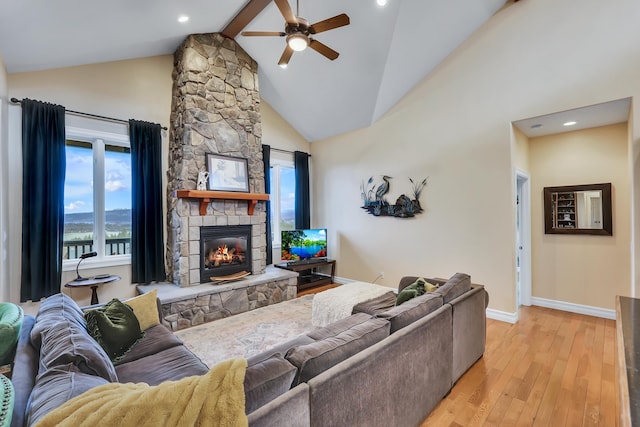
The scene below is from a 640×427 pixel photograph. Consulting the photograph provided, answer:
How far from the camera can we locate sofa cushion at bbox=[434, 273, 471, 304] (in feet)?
7.99

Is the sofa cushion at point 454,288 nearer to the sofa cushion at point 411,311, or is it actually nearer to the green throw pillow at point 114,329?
the sofa cushion at point 411,311

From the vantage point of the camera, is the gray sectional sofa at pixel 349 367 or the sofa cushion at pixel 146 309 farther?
the sofa cushion at pixel 146 309

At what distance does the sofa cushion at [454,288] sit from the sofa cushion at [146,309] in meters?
2.43

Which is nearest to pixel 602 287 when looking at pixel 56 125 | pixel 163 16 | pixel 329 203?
pixel 329 203

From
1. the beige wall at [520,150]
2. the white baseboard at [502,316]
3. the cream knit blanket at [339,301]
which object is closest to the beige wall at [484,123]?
the white baseboard at [502,316]

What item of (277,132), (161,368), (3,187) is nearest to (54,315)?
(161,368)

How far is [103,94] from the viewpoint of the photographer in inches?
157

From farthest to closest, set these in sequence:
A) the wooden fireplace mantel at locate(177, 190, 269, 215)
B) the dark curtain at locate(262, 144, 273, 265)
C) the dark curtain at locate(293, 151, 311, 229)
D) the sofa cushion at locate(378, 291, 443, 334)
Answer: the dark curtain at locate(293, 151, 311, 229)
the dark curtain at locate(262, 144, 273, 265)
the wooden fireplace mantel at locate(177, 190, 269, 215)
the sofa cushion at locate(378, 291, 443, 334)

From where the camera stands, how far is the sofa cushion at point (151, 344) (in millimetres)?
2080

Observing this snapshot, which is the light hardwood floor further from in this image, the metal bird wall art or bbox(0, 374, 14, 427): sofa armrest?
bbox(0, 374, 14, 427): sofa armrest

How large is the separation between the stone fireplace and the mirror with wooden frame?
410 centimetres

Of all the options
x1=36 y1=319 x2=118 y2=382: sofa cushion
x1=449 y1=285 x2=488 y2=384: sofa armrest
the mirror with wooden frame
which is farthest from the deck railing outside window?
the mirror with wooden frame

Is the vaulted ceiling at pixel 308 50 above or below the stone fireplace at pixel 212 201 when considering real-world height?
above

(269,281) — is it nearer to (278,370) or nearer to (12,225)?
(12,225)
